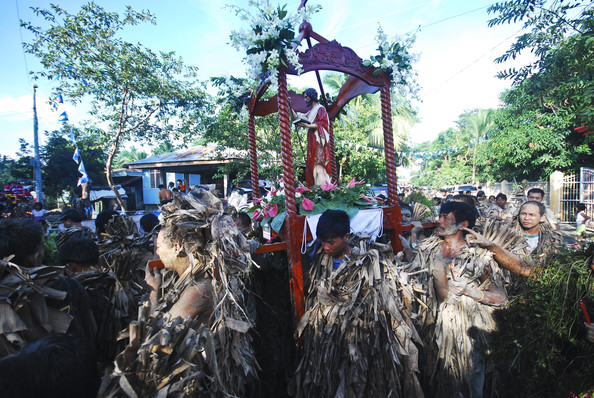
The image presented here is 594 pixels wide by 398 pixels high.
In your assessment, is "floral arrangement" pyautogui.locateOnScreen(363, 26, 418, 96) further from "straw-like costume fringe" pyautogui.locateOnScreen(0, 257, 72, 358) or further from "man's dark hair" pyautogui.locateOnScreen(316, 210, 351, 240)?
"straw-like costume fringe" pyautogui.locateOnScreen(0, 257, 72, 358)

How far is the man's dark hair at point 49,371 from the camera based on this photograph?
1.14 metres

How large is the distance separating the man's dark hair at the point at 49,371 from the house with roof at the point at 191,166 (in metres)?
9.32

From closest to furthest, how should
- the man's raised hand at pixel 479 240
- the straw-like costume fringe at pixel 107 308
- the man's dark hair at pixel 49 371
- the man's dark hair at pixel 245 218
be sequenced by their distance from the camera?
the man's dark hair at pixel 49 371 < the straw-like costume fringe at pixel 107 308 < the man's raised hand at pixel 479 240 < the man's dark hair at pixel 245 218

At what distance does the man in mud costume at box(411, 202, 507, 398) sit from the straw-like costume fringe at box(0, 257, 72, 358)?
2.91 metres

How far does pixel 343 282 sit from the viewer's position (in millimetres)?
2855

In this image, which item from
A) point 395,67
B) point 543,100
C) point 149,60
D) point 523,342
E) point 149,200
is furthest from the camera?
point 149,200

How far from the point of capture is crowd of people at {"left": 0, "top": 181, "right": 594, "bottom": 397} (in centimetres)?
167

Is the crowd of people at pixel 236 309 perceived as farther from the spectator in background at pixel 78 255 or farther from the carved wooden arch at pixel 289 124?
the carved wooden arch at pixel 289 124

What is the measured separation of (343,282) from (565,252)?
5.61 ft

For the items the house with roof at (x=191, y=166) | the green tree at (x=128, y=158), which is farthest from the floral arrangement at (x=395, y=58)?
the green tree at (x=128, y=158)

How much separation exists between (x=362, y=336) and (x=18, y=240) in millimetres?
2577

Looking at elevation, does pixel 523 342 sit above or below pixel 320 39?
below

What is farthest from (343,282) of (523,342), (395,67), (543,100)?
(543,100)

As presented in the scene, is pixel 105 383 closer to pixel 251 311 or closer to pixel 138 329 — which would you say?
pixel 138 329
